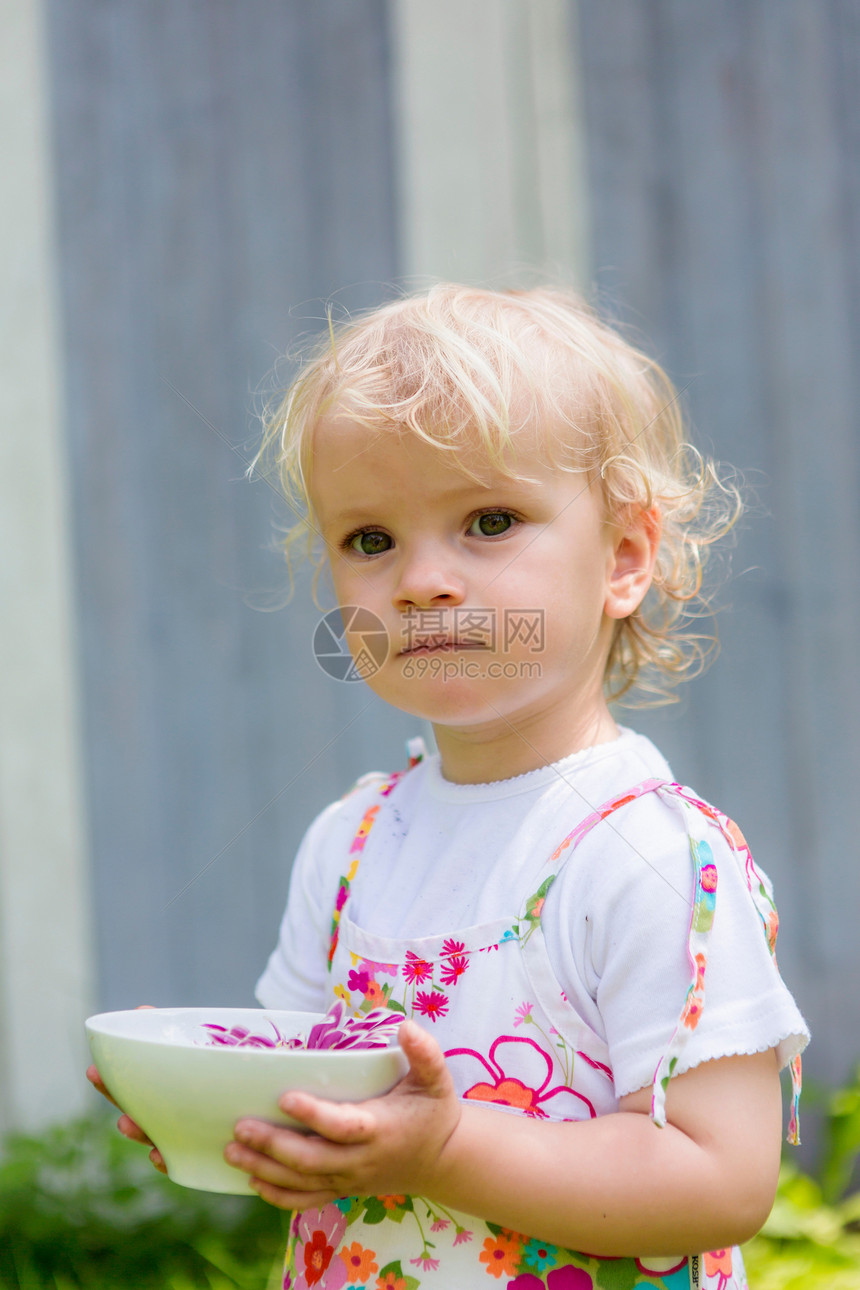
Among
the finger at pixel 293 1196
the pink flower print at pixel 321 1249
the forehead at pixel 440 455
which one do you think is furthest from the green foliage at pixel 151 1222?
the forehead at pixel 440 455

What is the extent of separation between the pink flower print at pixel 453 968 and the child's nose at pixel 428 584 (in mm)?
287

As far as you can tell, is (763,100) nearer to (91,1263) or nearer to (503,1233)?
(503,1233)

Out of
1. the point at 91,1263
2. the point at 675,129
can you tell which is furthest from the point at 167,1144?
the point at 675,129

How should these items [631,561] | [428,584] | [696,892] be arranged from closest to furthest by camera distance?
1. [696,892]
2. [428,584]
3. [631,561]

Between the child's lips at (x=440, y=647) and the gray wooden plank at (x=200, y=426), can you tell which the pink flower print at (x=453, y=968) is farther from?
the gray wooden plank at (x=200, y=426)

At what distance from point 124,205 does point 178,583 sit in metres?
0.82

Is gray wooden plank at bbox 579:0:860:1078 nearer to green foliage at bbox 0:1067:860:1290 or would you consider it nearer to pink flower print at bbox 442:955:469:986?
green foliage at bbox 0:1067:860:1290

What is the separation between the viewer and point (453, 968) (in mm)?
866

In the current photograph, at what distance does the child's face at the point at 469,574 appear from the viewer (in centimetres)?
89

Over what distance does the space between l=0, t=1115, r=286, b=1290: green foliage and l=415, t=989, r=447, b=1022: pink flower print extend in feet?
4.48

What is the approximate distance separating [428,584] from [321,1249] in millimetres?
547

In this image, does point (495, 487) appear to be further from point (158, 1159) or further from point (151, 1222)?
point (151, 1222)

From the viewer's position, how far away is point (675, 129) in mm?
2330

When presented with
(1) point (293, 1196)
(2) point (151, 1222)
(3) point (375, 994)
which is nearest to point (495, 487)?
(3) point (375, 994)
